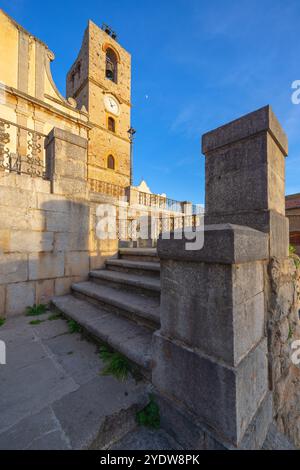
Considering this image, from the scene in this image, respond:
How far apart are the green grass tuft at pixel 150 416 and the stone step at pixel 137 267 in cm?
176

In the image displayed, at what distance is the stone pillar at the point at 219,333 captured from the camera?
138 centimetres

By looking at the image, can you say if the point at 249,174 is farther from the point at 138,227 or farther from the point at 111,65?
the point at 111,65

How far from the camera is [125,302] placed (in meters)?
2.82

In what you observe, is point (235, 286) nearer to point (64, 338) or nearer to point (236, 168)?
point (236, 168)

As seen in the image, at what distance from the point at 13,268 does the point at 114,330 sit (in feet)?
7.10

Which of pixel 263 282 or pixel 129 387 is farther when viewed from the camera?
pixel 263 282

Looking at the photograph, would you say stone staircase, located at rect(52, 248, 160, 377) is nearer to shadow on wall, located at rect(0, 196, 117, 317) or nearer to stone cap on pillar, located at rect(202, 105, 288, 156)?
shadow on wall, located at rect(0, 196, 117, 317)

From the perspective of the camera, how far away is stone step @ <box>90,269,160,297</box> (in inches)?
114

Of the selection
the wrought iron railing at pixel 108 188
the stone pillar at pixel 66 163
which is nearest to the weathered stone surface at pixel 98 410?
the stone pillar at pixel 66 163

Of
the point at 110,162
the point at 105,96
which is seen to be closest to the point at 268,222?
the point at 110,162

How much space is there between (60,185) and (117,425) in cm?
377

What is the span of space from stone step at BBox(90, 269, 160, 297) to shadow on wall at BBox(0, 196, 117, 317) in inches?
19.9

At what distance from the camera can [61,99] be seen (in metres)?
13.4
